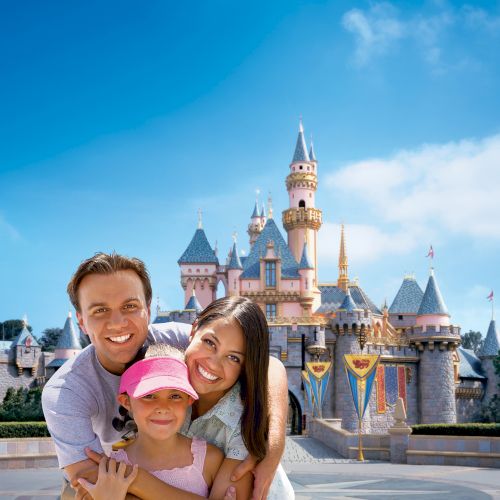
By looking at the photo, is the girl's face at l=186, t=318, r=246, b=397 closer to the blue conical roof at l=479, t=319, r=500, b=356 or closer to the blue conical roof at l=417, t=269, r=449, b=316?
the blue conical roof at l=417, t=269, r=449, b=316

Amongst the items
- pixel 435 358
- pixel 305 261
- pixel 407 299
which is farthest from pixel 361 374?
pixel 407 299

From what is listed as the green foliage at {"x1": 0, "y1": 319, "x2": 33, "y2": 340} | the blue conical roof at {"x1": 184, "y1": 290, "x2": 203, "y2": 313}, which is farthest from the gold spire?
the green foliage at {"x1": 0, "y1": 319, "x2": 33, "y2": 340}

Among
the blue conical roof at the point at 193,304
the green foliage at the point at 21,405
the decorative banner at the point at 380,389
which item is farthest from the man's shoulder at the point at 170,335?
the blue conical roof at the point at 193,304

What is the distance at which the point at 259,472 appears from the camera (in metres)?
2.87

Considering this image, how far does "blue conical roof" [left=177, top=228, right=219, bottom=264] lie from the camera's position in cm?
4234

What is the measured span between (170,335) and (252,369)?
488 mm

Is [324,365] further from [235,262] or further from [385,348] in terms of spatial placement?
[235,262]

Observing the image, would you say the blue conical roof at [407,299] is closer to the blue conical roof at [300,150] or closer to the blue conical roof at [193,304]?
the blue conical roof at [300,150]

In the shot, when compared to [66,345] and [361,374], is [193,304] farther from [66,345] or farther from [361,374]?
[361,374]

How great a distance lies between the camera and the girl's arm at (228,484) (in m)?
2.80

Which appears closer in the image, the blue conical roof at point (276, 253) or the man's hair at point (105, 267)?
the man's hair at point (105, 267)

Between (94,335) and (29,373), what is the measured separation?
39.6 metres

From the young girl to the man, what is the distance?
105 millimetres

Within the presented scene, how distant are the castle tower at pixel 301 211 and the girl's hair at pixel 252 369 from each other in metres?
38.1
